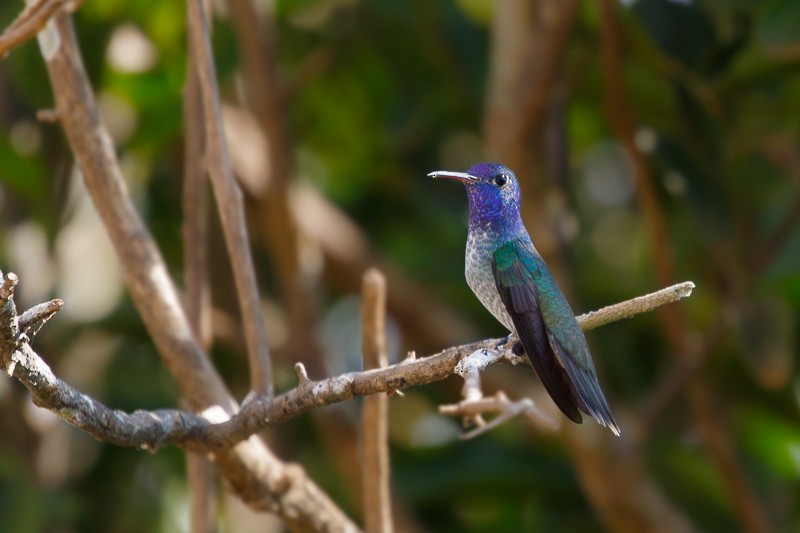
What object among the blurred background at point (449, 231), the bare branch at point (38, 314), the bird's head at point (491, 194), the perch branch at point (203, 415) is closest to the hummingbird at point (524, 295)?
the bird's head at point (491, 194)

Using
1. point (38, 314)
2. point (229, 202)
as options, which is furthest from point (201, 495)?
point (38, 314)

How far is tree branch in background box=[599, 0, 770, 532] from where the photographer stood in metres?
4.17

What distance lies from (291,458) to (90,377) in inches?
36.6

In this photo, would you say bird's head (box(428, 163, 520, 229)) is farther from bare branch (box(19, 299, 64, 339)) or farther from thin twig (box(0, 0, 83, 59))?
bare branch (box(19, 299, 64, 339))

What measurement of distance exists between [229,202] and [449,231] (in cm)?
271

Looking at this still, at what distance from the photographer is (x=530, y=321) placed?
8.49 ft

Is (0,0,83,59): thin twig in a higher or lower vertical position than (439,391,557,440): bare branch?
higher

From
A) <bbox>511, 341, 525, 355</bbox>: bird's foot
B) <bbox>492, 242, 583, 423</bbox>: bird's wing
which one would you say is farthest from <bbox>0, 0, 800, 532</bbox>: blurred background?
<bbox>511, 341, 525, 355</bbox>: bird's foot

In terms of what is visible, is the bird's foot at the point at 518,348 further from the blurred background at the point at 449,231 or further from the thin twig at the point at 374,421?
the blurred background at the point at 449,231

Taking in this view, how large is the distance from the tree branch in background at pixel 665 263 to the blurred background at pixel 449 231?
1cm

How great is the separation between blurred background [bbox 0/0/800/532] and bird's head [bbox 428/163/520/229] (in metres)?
0.85

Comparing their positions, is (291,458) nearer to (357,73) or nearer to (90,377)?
(90,377)

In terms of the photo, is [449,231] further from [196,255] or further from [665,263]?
[196,255]

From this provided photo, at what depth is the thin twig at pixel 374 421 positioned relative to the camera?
281cm
